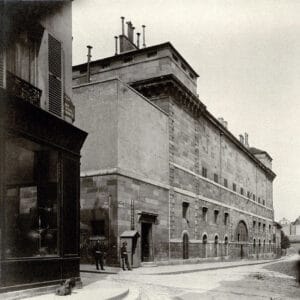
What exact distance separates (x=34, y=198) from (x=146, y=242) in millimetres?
12442

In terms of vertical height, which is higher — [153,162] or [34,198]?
[153,162]

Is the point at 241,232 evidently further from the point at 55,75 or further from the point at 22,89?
the point at 22,89

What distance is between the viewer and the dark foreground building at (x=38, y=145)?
8.12 meters

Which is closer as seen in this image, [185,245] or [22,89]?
[22,89]

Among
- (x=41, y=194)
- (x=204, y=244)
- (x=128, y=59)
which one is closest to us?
(x=41, y=194)

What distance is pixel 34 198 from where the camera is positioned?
993 cm

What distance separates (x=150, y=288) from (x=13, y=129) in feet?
19.6

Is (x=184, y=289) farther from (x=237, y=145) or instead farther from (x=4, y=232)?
(x=237, y=145)

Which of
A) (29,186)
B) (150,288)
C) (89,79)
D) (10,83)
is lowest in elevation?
(150,288)

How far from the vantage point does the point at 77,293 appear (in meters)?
8.90

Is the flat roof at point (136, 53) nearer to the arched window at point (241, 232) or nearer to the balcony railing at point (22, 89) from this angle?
the arched window at point (241, 232)

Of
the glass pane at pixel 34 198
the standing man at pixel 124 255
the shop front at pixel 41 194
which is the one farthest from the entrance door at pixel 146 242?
the glass pane at pixel 34 198

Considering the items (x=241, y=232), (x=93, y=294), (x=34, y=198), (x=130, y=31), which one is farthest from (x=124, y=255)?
(x=241, y=232)

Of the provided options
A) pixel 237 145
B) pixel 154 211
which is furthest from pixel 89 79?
pixel 237 145
